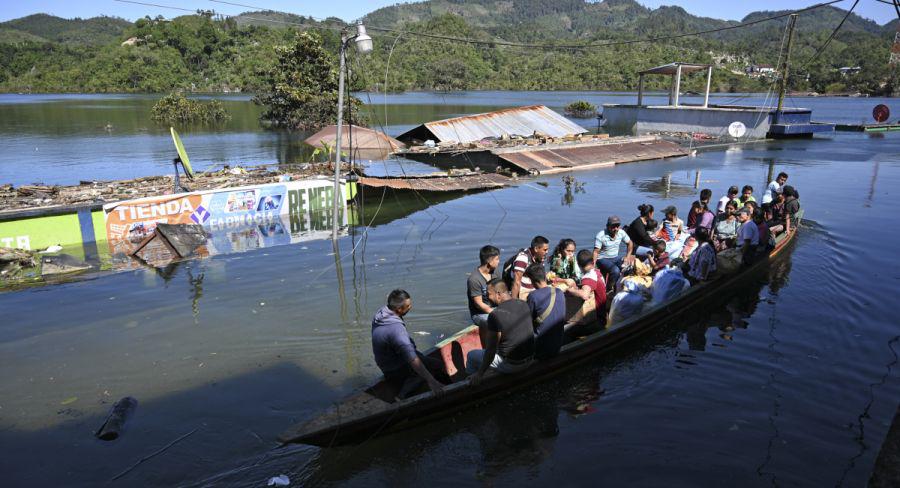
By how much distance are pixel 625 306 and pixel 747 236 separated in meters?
4.04

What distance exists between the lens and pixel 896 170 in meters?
27.7

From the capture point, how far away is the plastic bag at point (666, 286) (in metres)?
8.95

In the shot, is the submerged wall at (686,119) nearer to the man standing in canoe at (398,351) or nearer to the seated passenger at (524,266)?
the seated passenger at (524,266)

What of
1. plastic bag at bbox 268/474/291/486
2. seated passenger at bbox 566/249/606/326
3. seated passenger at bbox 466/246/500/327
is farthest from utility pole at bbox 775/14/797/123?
plastic bag at bbox 268/474/291/486

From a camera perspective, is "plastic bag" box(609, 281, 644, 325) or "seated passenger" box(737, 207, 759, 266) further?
"seated passenger" box(737, 207, 759, 266)

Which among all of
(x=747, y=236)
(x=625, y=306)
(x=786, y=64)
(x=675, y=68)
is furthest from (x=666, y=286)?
(x=675, y=68)

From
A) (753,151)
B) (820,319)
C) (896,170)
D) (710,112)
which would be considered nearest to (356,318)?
(820,319)

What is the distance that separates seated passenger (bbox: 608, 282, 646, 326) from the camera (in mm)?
8336

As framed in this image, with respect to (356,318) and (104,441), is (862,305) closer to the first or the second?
(356,318)

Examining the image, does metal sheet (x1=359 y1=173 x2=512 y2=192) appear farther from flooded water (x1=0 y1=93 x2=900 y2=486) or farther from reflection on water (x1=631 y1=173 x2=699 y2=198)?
reflection on water (x1=631 y1=173 x2=699 y2=198)

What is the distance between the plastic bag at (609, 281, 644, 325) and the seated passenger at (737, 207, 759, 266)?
3476 mm

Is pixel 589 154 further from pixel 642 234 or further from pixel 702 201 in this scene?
pixel 642 234

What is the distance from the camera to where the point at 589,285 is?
809 cm

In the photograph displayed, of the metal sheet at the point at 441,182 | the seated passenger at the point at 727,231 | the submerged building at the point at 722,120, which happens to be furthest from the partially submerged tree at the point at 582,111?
the seated passenger at the point at 727,231
